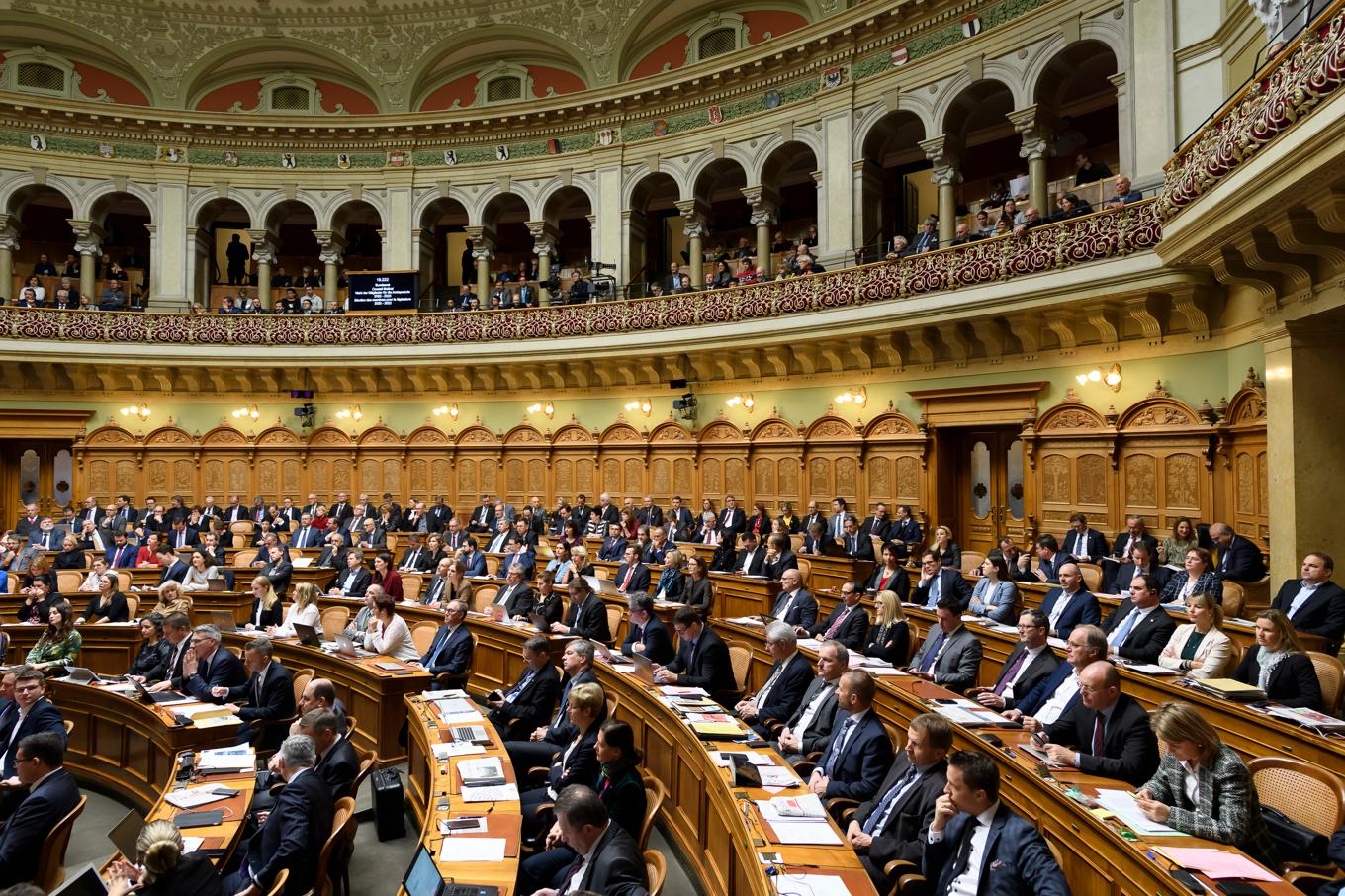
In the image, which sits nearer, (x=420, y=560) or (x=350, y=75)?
(x=420, y=560)

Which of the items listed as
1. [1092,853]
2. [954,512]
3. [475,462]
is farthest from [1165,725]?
[475,462]

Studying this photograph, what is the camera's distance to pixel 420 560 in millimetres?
14109

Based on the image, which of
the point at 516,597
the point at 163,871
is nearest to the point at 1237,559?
the point at 516,597

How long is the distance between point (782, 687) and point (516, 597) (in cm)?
464

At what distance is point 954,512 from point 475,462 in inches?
446

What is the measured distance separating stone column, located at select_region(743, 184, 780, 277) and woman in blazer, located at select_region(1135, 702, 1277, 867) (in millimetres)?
15261

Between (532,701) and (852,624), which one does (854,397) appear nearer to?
(852,624)

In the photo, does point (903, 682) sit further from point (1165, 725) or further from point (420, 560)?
point (420, 560)

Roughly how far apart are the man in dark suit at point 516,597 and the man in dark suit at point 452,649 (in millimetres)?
1609

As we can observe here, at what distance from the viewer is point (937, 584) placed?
31.9ft

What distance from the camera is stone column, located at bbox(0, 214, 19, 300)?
67.3 feet

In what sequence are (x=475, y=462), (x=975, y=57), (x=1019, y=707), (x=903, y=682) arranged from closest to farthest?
(x=1019, y=707)
(x=903, y=682)
(x=975, y=57)
(x=475, y=462)

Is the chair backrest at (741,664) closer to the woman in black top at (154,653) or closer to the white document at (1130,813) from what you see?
the white document at (1130,813)

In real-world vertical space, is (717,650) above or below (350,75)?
below
